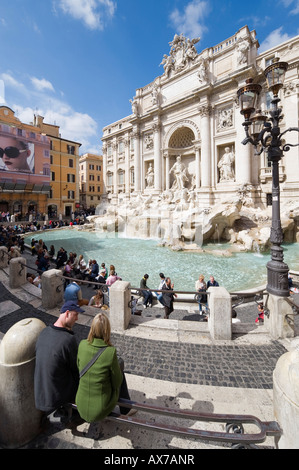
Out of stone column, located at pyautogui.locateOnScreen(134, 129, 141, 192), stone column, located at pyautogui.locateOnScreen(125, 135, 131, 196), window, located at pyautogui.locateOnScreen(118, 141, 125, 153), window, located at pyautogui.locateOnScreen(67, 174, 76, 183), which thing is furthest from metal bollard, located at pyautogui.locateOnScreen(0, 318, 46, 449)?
window, located at pyautogui.locateOnScreen(67, 174, 76, 183)

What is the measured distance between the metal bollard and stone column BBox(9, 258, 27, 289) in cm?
497

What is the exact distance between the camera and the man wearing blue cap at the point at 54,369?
1896 mm

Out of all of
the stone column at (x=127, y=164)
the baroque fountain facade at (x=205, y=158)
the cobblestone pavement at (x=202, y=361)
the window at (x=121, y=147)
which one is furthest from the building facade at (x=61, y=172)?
the cobblestone pavement at (x=202, y=361)

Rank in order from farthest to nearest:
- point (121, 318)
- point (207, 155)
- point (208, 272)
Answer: point (207, 155) < point (208, 272) < point (121, 318)

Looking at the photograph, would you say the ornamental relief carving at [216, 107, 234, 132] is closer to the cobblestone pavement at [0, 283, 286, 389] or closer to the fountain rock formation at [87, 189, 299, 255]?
the fountain rock formation at [87, 189, 299, 255]

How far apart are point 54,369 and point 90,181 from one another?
51939 mm

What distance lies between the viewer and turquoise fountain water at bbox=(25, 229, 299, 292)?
8570mm

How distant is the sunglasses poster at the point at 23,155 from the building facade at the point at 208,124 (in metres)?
15.8

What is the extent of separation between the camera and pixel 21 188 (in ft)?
103

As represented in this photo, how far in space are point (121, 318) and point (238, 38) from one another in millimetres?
28363

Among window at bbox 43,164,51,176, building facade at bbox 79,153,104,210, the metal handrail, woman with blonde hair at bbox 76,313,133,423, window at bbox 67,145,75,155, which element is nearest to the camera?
the metal handrail

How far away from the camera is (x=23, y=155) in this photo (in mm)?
31312

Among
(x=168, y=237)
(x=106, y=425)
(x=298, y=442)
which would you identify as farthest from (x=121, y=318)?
(x=168, y=237)
